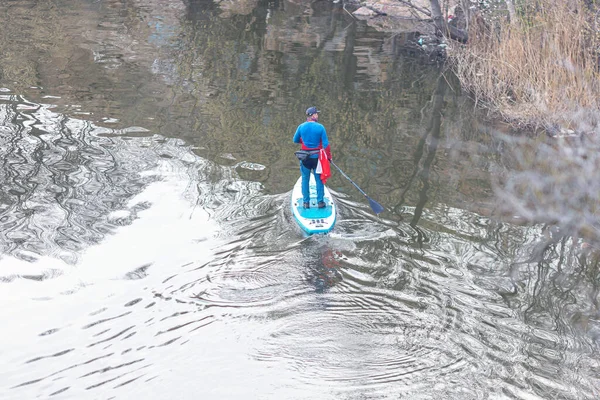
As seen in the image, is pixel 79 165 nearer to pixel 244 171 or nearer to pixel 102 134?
pixel 102 134

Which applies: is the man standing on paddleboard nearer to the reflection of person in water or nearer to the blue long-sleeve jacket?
the blue long-sleeve jacket

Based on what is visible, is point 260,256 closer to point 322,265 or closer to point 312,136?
point 322,265

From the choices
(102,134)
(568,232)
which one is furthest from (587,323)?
(102,134)

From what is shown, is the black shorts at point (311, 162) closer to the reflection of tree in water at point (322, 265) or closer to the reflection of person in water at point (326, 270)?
the reflection of tree in water at point (322, 265)

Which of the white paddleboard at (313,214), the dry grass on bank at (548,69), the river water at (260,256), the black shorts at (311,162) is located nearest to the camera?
the river water at (260,256)

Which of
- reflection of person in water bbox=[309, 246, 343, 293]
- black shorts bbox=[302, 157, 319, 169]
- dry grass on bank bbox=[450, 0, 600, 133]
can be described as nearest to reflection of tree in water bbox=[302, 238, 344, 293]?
reflection of person in water bbox=[309, 246, 343, 293]

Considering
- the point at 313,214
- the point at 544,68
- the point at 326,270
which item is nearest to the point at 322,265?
the point at 326,270

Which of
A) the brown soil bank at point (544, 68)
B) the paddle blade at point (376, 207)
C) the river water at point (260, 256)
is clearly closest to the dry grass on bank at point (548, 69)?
the brown soil bank at point (544, 68)

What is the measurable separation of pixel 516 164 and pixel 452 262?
5102mm

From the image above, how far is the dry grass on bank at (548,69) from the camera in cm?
1391

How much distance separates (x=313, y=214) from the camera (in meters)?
10.9

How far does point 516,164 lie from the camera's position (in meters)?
14.3

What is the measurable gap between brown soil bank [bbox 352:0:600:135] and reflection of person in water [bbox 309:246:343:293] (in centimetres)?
623

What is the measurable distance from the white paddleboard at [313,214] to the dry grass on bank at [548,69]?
18.1 ft
